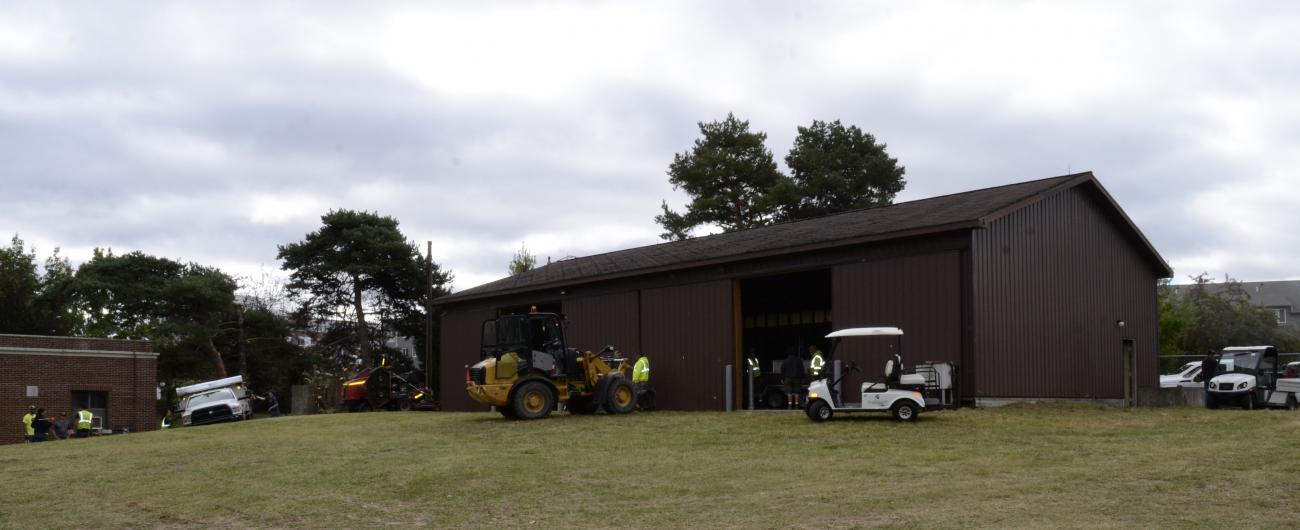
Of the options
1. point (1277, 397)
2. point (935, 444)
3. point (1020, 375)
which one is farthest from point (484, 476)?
point (1277, 397)

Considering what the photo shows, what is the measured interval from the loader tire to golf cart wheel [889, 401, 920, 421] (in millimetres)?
7147

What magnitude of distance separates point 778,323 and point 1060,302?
36.5 feet

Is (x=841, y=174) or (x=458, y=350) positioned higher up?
(x=841, y=174)

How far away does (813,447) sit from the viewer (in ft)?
53.6

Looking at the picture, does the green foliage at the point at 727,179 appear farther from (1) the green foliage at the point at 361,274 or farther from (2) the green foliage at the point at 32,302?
(2) the green foliage at the point at 32,302

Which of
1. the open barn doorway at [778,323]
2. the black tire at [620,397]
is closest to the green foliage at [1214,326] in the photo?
the open barn doorway at [778,323]

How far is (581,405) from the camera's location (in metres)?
24.1

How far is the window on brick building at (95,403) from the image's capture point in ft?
144

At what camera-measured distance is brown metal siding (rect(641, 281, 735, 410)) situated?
86.8 ft

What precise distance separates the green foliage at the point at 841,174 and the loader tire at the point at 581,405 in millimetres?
31737

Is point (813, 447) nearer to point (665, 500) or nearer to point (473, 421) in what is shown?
point (665, 500)

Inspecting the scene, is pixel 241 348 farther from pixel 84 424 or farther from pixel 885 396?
pixel 885 396

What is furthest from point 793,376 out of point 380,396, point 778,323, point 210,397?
point 210,397

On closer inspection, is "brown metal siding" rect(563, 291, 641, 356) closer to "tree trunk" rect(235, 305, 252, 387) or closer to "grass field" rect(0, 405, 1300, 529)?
"grass field" rect(0, 405, 1300, 529)
